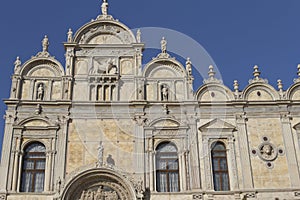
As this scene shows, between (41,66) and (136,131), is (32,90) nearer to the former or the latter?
(41,66)

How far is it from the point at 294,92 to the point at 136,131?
765 centimetres

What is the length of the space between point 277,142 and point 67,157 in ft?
29.9

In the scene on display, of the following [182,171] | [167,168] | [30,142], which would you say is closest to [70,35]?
[30,142]

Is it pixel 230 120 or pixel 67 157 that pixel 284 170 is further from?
pixel 67 157

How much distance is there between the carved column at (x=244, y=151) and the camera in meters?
20.0

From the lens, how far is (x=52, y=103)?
21094 mm

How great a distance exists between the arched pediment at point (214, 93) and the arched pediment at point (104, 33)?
4078 millimetres

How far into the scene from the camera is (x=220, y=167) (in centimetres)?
2059

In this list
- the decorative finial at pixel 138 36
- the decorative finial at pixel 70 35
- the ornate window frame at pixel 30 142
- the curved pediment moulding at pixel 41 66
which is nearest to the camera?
the ornate window frame at pixel 30 142

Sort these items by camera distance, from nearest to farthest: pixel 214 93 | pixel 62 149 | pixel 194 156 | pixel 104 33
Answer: pixel 62 149
pixel 194 156
pixel 214 93
pixel 104 33

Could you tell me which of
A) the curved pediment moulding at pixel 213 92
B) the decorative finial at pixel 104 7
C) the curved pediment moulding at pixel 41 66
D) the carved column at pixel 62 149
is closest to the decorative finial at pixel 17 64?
the curved pediment moulding at pixel 41 66

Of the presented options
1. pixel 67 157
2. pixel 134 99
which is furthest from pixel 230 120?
pixel 67 157

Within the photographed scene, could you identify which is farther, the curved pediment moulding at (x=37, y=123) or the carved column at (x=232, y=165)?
the curved pediment moulding at (x=37, y=123)

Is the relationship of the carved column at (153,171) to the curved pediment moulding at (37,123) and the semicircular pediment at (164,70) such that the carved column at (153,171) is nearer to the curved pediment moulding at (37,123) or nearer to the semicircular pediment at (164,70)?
the semicircular pediment at (164,70)
